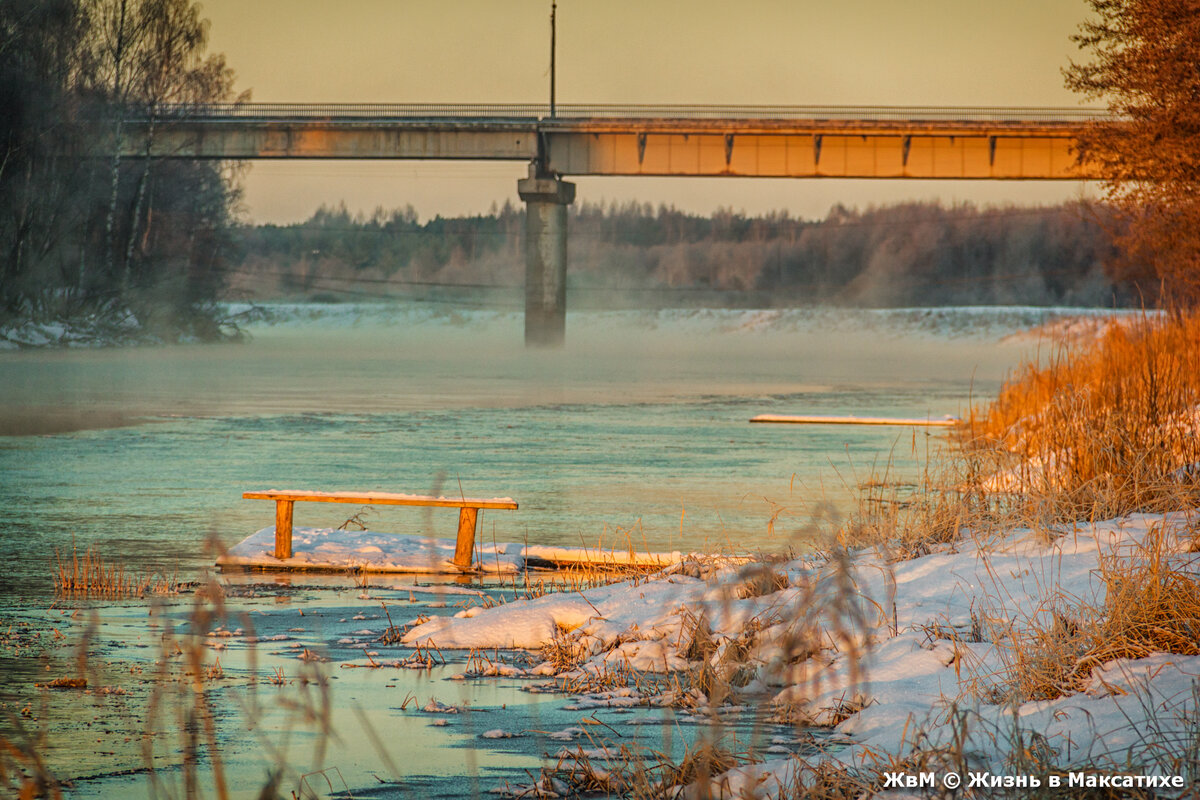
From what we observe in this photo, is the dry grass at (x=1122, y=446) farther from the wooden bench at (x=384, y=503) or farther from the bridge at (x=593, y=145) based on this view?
the bridge at (x=593, y=145)

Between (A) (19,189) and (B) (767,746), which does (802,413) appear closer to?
(B) (767,746)

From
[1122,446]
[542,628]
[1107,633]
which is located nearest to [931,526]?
[1122,446]

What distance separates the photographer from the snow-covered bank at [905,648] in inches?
206

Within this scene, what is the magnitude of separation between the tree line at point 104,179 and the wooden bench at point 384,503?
37023 mm

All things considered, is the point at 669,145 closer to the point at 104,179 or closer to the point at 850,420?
the point at 104,179

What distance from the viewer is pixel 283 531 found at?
11609mm

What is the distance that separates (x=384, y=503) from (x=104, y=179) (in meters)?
54.0

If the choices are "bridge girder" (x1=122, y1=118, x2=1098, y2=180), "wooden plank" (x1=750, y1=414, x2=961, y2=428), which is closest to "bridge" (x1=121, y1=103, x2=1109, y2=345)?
"bridge girder" (x1=122, y1=118, x2=1098, y2=180)

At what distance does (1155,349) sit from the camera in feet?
50.2

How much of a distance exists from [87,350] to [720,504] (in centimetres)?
4571

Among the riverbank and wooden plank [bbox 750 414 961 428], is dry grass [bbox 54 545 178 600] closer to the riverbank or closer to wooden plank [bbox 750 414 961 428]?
the riverbank

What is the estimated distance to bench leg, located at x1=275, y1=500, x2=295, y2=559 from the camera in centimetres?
1155

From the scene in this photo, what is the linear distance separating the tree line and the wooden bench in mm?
37023

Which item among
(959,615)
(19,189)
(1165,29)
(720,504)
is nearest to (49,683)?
(959,615)
